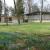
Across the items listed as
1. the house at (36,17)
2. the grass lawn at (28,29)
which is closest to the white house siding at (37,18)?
the house at (36,17)

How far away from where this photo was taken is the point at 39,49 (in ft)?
22.6

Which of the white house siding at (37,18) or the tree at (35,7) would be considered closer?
the white house siding at (37,18)

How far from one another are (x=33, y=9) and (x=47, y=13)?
7.73 m

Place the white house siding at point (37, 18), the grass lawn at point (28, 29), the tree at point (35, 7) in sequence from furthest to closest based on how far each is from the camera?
1. the tree at point (35, 7)
2. the white house siding at point (37, 18)
3. the grass lawn at point (28, 29)

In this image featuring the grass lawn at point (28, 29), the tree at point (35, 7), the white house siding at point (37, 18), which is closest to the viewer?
the grass lawn at point (28, 29)

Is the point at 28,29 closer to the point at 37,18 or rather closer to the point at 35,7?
the point at 37,18

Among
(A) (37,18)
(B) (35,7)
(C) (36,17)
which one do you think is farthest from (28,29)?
(B) (35,7)

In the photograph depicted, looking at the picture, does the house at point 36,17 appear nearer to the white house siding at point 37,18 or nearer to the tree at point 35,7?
the white house siding at point 37,18

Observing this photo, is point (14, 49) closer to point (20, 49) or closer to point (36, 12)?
point (20, 49)

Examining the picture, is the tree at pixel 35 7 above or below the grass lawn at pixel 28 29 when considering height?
above

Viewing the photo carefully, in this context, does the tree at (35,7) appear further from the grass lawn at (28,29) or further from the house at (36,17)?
the grass lawn at (28,29)

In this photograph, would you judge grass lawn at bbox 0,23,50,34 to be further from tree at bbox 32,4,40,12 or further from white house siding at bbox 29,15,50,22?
tree at bbox 32,4,40,12

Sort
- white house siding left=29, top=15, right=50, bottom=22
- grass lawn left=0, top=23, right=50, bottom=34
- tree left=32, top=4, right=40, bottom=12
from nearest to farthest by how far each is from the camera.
→ grass lawn left=0, top=23, right=50, bottom=34 → white house siding left=29, top=15, right=50, bottom=22 → tree left=32, top=4, right=40, bottom=12

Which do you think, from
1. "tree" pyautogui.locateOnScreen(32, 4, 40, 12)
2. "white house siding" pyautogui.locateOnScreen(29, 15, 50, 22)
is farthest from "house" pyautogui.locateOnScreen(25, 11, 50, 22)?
"tree" pyautogui.locateOnScreen(32, 4, 40, 12)
